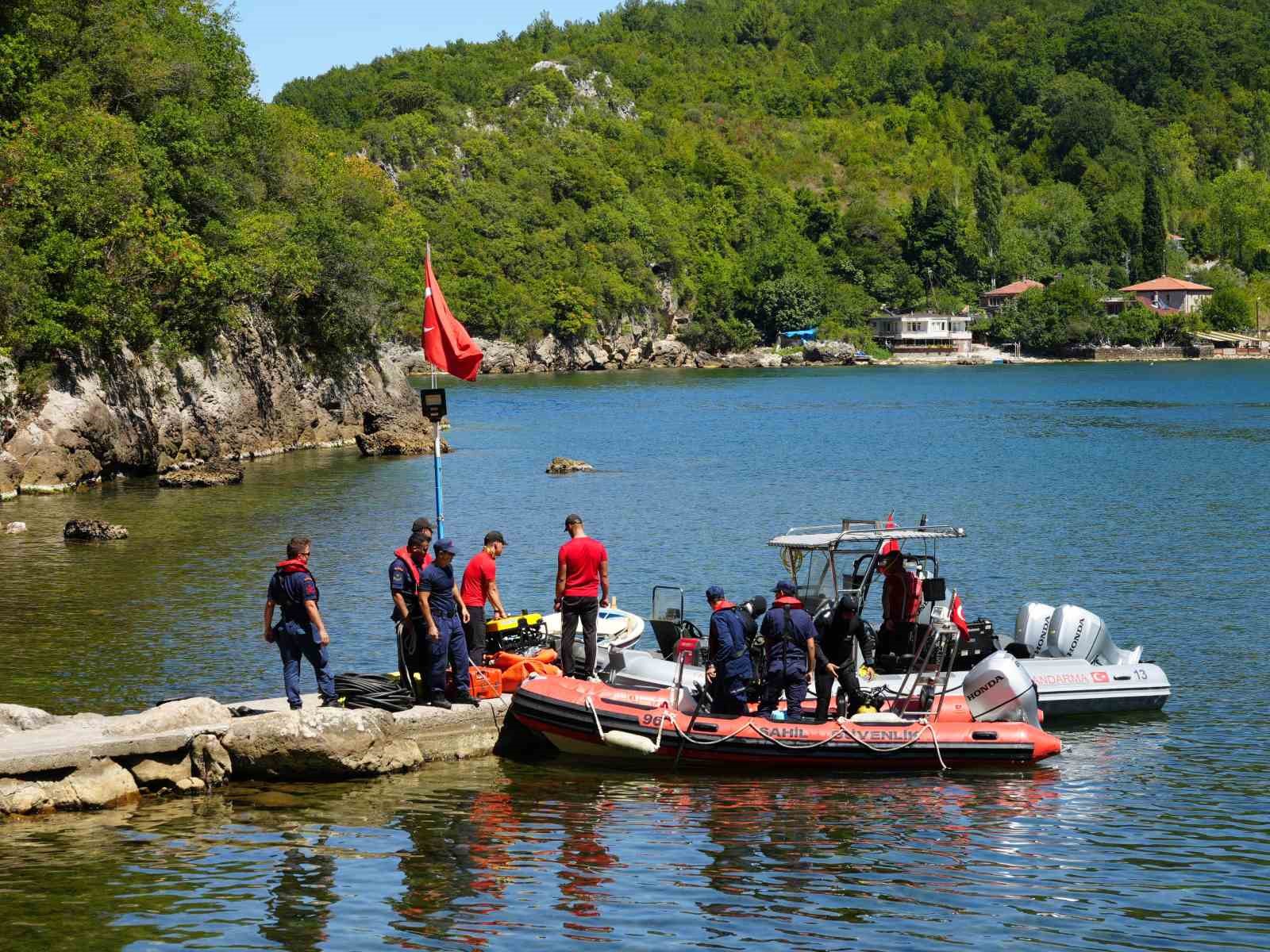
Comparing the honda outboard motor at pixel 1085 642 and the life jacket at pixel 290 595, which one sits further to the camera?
the honda outboard motor at pixel 1085 642

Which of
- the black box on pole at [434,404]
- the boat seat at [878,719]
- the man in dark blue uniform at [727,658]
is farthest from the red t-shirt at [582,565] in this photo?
the black box on pole at [434,404]

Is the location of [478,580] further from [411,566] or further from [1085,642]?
[1085,642]

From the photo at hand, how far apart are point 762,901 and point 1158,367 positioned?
15453 centimetres

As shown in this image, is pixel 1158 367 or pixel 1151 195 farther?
pixel 1151 195

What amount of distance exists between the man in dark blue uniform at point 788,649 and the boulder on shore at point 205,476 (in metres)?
31.8

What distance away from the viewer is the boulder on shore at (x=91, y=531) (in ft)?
107

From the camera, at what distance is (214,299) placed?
50.5 metres

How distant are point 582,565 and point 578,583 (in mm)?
250

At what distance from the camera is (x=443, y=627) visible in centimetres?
1577

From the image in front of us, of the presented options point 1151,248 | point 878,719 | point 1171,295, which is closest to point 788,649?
point 878,719

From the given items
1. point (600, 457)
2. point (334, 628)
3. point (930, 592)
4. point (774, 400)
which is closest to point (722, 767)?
point (930, 592)

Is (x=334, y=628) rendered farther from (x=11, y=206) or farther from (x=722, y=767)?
(x=11, y=206)

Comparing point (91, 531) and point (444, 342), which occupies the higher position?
point (444, 342)

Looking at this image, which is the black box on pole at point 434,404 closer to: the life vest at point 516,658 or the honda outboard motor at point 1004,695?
the life vest at point 516,658
